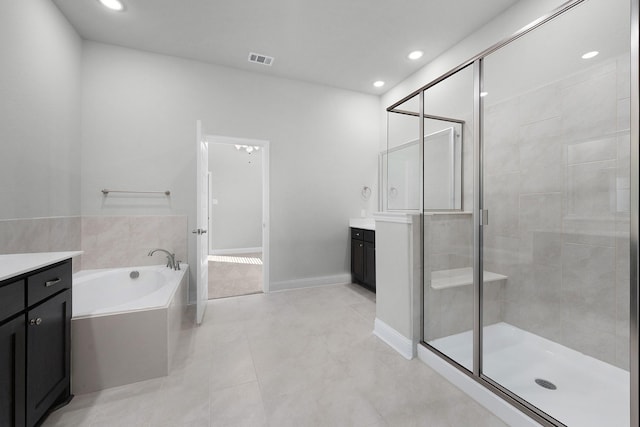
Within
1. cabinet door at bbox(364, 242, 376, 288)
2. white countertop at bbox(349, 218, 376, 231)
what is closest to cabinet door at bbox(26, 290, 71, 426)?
cabinet door at bbox(364, 242, 376, 288)

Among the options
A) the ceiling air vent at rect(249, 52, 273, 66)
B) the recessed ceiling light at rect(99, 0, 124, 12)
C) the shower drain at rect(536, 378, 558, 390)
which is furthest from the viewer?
the ceiling air vent at rect(249, 52, 273, 66)

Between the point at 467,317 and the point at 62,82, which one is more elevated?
the point at 62,82

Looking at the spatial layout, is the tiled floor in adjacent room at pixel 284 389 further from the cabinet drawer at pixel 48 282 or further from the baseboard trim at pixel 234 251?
the baseboard trim at pixel 234 251

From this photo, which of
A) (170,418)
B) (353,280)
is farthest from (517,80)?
(170,418)

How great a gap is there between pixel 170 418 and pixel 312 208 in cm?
281

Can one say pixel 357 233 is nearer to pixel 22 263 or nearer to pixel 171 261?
pixel 171 261

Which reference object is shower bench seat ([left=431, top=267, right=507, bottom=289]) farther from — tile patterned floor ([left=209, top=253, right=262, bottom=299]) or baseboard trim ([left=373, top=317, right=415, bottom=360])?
tile patterned floor ([left=209, top=253, right=262, bottom=299])

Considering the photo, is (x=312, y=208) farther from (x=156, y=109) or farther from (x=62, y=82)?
(x=62, y=82)

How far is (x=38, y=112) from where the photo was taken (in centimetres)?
224

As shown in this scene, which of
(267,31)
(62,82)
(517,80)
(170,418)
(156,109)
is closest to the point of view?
(170,418)

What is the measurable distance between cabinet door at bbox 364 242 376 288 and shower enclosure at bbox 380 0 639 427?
1.42 metres

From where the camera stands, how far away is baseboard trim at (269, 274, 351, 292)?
Result: 3.74m

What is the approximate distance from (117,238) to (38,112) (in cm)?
136

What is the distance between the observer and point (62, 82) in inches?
101
